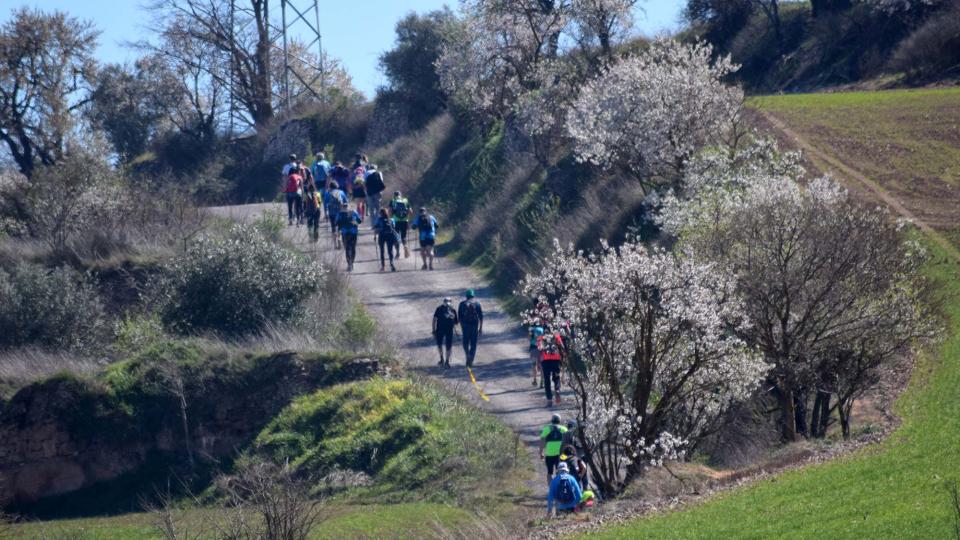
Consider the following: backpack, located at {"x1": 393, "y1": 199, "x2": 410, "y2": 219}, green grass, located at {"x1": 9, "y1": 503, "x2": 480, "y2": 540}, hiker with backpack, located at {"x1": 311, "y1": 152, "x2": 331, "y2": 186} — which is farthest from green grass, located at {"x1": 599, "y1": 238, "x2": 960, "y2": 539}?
hiker with backpack, located at {"x1": 311, "y1": 152, "x2": 331, "y2": 186}

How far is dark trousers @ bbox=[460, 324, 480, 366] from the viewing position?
2531 centimetres

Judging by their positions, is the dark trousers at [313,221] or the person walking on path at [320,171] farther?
the person walking on path at [320,171]

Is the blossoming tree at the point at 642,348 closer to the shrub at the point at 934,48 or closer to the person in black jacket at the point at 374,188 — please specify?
the person in black jacket at the point at 374,188

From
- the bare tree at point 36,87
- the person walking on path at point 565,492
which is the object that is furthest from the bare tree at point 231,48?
the person walking on path at point 565,492

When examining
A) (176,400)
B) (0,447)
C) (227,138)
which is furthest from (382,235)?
(227,138)

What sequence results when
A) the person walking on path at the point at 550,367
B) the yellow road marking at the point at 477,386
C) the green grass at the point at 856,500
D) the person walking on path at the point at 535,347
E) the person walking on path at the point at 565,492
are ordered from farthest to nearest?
the yellow road marking at the point at 477,386, the person walking on path at the point at 535,347, the person walking on path at the point at 550,367, the person walking on path at the point at 565,492, the green grass at the point at 856,500

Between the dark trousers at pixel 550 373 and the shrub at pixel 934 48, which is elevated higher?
the shrub at pixel 934 48

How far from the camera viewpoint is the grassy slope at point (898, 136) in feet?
100

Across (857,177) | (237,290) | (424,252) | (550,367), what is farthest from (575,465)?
(857,177)

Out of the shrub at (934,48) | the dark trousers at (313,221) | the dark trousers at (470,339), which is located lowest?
the dark trousers at (470,339)

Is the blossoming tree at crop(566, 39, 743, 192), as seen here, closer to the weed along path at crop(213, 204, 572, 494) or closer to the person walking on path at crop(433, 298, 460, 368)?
the weed along path at crop(213, 204, 572, 494)

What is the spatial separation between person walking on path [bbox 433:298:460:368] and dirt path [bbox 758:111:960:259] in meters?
11.1

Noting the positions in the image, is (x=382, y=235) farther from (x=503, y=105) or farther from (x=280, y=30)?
(x=280, y=30)

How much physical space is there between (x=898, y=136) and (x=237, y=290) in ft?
61.1
